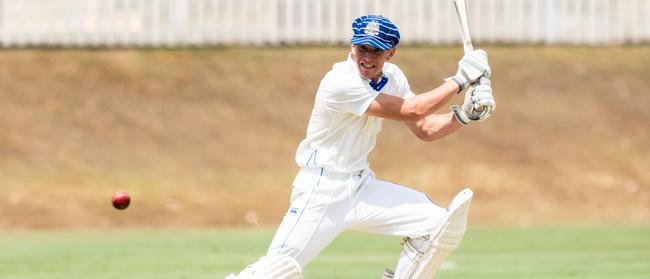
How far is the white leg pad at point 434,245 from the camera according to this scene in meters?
8.68

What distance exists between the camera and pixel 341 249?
16.0 metres

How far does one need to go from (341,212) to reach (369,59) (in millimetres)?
950

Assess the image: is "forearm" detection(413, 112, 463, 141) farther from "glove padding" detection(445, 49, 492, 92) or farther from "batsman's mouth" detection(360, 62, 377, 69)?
"batsman's mouth" detection(360, 62, 377, 69)

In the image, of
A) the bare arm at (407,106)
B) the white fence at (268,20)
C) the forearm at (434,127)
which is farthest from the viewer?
the white fence at (268,20)

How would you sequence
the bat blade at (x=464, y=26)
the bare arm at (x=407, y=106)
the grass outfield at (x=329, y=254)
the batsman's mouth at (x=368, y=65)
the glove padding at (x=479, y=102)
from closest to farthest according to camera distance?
1. the glove padding at (x=479, y=102)
2. the bare arm at (x=407, y=106)
3. the batsman's mouth at (x=368, y=65)
4. the bat blade at (x=464, y=26)
5. the grass outfield at (x=329, y=254)

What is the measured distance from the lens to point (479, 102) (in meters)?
8.52

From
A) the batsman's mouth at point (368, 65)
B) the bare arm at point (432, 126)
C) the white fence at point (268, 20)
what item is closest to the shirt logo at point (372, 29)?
the batsman's mouth at point (368, 65)

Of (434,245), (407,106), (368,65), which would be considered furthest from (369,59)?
(434,245)

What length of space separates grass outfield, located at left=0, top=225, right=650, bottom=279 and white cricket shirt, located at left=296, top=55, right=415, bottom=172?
154 inches

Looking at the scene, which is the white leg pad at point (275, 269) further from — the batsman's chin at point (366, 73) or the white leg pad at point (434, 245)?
the batsman's chin at point (366, 73)

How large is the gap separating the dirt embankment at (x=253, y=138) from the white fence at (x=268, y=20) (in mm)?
293

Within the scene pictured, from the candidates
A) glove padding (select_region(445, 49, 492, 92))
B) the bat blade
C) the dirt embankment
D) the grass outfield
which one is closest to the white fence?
the dirt embankment

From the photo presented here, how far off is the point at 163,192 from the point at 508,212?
518cm

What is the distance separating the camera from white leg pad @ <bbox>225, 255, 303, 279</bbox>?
8516mm
